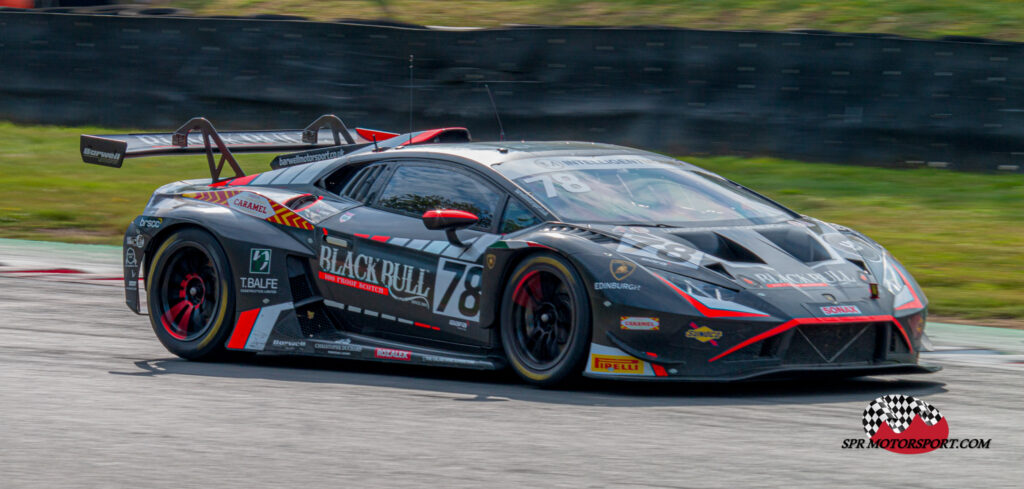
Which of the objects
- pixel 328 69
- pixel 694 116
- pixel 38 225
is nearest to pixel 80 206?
pixel 38 225

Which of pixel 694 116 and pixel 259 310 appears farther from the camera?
pixel 694 116

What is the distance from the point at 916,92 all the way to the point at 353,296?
30.2 feet

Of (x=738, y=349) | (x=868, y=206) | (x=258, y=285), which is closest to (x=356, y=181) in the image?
(x=258, y=285)

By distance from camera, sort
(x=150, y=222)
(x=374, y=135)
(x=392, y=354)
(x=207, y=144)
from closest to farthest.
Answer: (x=392, y=354) → (x=150, y=222) → (x=207, y=144) → (x=374, y=135)

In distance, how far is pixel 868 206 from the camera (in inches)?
575

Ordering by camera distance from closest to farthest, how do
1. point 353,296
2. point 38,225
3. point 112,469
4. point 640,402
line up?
point 112,469, point 640,402, point 353,296, point 38,225

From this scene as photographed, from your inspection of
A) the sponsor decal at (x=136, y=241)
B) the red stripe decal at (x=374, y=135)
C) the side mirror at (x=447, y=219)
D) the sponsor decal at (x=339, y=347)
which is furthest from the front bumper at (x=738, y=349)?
the red stripe decal at (x=374, y=135)

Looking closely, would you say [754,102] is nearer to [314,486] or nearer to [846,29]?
[846,29]

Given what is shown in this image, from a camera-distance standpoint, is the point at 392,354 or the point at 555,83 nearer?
the point at 392,354

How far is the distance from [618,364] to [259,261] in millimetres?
2358

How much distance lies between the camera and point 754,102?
52.1ft

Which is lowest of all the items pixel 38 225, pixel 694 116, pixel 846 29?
pixel 38 225

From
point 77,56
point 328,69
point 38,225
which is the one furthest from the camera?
point 77,56

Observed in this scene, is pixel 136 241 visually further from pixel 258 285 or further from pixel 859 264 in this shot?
pixel 859 264
